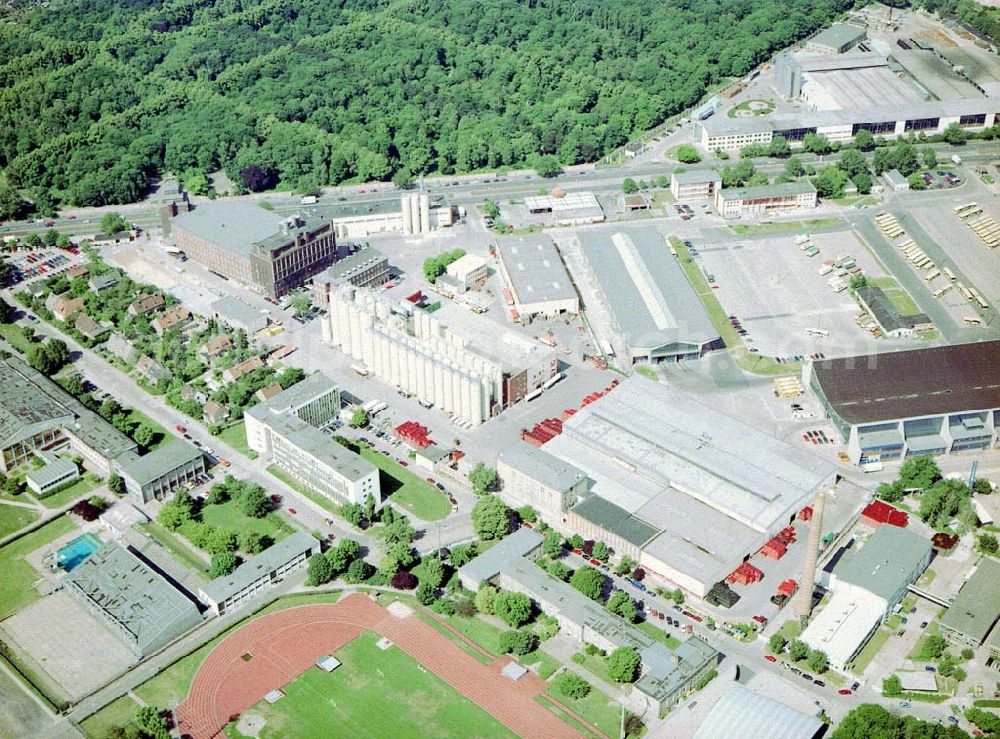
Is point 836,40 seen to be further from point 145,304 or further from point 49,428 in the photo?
point 49,428

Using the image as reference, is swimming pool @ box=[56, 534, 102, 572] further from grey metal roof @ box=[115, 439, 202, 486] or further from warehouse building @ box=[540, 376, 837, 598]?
warehouse building @ box=[540, 376, 837, 598]

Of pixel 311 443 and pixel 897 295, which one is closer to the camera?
pixel 311 443

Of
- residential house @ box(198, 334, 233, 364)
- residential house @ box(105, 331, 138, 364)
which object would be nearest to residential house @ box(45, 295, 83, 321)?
residential house @ box(105, 331, 138, 364)

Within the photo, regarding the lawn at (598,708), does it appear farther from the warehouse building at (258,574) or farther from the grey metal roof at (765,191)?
the grey metal roof at (765,191)

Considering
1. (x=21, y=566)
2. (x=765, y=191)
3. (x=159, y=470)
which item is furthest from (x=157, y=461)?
(x=765, y=191)

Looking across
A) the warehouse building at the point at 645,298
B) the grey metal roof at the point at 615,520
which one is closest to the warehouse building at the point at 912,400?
the warehouse building at the point at 645,298

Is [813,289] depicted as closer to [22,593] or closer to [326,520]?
[326,520]
